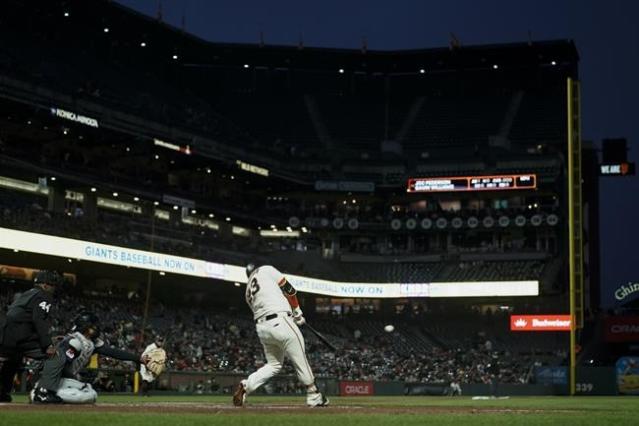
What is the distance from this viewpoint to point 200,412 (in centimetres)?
1109

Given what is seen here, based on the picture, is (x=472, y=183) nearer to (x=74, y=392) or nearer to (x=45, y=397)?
(x=74, y=392)

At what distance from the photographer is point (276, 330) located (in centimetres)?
1250

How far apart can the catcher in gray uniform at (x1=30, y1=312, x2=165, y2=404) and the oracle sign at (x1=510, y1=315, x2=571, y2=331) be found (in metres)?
51.1

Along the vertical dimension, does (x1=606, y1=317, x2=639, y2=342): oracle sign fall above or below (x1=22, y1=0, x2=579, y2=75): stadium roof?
below

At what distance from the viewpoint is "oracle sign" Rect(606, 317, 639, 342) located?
5365 cm

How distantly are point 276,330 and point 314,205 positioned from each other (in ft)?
200

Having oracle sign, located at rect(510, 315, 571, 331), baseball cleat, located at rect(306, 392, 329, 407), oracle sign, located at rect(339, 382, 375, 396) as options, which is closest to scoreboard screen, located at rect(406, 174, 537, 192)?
oracle sign, located at rect(510, 315, 571, 331)

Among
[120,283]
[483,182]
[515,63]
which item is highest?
[515,63]

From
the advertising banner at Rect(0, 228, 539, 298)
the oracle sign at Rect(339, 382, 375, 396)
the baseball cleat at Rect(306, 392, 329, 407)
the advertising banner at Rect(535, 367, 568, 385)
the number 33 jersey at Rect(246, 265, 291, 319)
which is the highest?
the advertising banner at Rect(0, 228, 539, 298)

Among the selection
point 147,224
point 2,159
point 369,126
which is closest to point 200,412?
point 2,159

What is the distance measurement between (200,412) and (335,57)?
68.8 m

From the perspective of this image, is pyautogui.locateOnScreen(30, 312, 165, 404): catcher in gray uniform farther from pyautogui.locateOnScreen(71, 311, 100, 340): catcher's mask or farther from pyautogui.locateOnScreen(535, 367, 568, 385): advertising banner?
pyautogui.locateOnScreen(535, 367, 568, 385): advertising banner

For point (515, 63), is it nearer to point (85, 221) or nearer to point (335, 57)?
point (335, 57)

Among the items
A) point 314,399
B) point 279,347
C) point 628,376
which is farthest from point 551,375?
point 279,347
